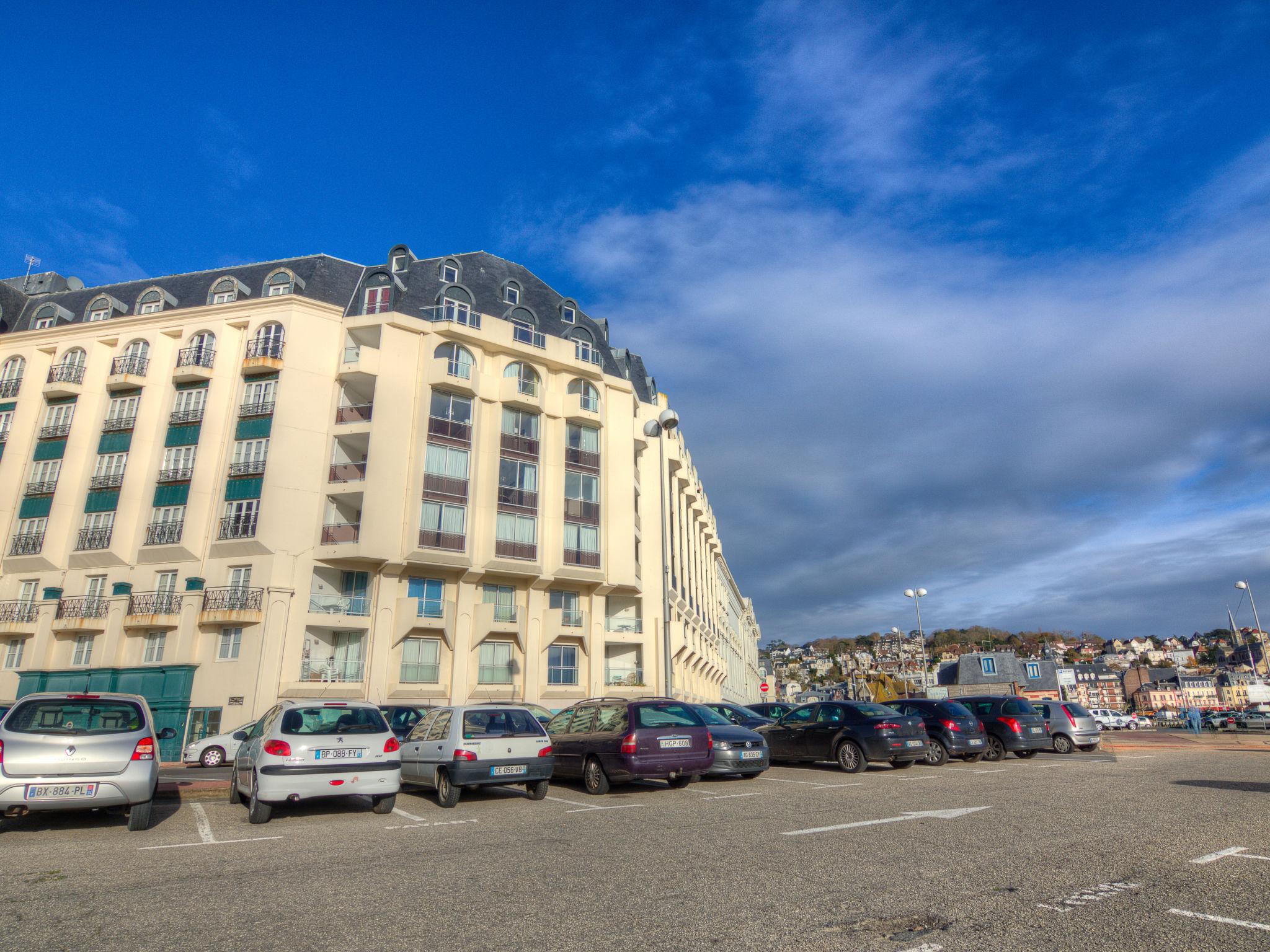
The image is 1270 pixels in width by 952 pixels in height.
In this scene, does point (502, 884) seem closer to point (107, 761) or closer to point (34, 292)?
point (107, 761)

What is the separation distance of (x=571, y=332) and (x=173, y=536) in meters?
21.6

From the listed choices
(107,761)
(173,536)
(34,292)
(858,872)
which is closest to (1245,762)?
(858,872)

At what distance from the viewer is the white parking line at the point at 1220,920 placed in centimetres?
410

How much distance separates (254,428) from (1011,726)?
31285 millimetres

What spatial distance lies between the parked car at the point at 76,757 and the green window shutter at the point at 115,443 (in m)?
30.5

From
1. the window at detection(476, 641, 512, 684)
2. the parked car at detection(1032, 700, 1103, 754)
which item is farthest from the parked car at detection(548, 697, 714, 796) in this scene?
the window at detection(476, 641, 512, 684)

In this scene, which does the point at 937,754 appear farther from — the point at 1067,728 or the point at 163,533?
the point at 163,533

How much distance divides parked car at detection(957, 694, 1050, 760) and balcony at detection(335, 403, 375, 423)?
27311 mm

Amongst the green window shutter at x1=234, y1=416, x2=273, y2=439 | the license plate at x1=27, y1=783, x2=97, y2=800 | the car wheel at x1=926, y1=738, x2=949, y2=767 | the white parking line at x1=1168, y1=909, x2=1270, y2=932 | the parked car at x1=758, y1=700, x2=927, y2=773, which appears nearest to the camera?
the white parking line at x1=1168, y1=909, x2=1270, y2=932

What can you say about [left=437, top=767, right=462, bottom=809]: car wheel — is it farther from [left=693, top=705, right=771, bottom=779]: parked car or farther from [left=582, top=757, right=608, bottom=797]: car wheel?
[left=693, top=705, right=771, bottom=779]: parked car

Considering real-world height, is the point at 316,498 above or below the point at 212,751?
above

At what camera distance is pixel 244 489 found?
31750 millimetres

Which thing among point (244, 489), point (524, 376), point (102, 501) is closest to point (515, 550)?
point (524, 376)

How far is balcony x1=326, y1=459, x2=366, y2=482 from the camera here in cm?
3281
